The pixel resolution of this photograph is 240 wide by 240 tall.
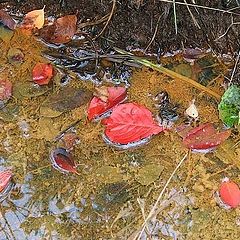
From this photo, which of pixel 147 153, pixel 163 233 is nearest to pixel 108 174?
pixel 147 153

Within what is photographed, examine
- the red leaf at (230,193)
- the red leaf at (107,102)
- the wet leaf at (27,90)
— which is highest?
the wet leaf at (27,90)

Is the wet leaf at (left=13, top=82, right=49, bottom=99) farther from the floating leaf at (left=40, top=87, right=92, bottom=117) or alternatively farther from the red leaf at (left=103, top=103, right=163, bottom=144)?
the red leaf at (left=103, top=103, right=163, bottom=144)

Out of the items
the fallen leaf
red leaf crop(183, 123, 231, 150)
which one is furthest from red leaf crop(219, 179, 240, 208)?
the fallen leaf

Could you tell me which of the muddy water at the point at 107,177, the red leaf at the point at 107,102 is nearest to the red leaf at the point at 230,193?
the muddy water at the point at 107,177

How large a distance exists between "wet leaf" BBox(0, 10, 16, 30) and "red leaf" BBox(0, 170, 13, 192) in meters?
0.68

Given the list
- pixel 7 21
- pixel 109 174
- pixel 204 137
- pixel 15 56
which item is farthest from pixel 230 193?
pixel 7 21

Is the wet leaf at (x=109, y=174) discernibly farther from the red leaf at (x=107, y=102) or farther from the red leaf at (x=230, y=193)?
the red leaf at (x=230, y=193)

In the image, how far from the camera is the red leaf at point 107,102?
2.03m

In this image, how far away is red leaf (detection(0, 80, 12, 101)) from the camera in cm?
206

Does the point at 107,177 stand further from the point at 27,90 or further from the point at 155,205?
the point at 27,90

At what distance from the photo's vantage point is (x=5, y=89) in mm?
2072

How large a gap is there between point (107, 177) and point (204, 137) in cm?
38

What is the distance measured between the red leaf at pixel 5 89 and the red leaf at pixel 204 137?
69 cm

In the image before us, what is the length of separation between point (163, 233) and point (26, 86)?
0.78m
